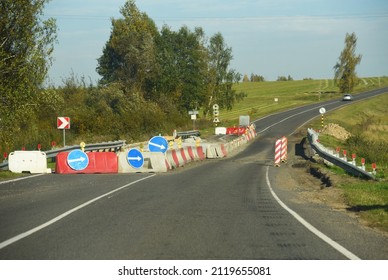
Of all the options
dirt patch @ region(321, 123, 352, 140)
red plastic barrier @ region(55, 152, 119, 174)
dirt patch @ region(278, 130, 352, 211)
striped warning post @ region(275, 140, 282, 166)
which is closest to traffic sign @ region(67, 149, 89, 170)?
red plastic barrier @ region(55, 152, 119, 174)

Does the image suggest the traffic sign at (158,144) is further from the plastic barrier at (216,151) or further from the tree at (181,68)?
the tree at (181,68)

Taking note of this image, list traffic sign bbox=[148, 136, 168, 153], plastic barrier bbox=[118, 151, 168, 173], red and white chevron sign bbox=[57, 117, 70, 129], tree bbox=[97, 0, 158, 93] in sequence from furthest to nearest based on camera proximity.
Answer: tree bbox=[97, 0, 158, 93] → red and white chevron sign bbox=[57, 117, 70, 129] → traffic sign bbox=[148, 136, 168, 153] → plastic barrier bbox=[118, 151, 168, 173]

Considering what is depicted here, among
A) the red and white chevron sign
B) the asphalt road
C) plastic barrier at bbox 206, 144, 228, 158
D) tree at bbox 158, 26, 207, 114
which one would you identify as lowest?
plastic barrier at bbox 206, 144, 228, 158

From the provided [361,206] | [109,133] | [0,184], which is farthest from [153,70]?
[361,206]

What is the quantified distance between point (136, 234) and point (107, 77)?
7692 centimetres

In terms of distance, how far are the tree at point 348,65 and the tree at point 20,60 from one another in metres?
102

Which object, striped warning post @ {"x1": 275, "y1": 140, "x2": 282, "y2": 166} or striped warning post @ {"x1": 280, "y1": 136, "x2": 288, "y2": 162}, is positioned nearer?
striped warning post @ {"x1": 275, "y1": 140, "x2": 282, "y2": 166}

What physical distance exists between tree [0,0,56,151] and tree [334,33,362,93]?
102m

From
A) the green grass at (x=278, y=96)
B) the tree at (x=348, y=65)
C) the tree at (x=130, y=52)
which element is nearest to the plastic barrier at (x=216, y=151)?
the tree at (x=130, y=52)

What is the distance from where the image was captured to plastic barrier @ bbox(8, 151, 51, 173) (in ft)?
82.4

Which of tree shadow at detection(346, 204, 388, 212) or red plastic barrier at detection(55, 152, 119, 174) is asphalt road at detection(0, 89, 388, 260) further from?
red plastic barrier at detection(55, 152, 119, 174)

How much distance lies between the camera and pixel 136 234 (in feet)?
34.4

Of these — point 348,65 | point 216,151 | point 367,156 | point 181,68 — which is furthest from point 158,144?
point 348,65
